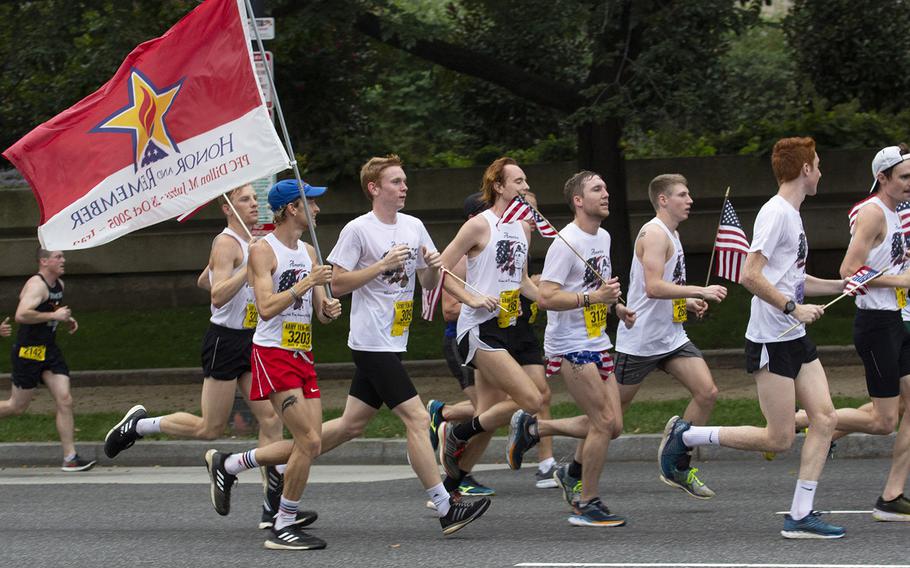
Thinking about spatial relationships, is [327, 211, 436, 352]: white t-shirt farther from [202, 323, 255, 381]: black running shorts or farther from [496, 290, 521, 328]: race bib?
[202, 323, 255, 381]: black running shorts

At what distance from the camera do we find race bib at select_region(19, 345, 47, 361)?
10.9m

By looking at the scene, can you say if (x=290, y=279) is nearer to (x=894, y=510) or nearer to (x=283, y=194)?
(x=283, y=194)

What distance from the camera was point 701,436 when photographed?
7754mm

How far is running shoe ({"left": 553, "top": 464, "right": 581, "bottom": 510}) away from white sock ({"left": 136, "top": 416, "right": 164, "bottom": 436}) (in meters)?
2.51

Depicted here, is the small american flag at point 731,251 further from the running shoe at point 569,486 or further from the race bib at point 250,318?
the race bib at point 250,318

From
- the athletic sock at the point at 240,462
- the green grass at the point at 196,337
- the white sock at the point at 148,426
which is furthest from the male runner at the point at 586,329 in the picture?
the green grass at the point at 196,337

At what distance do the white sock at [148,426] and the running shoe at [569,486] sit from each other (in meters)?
2.51

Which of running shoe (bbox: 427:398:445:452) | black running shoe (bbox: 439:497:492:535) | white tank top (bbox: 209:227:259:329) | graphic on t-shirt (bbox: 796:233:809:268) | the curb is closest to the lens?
graphic on t-shirt (bbox: 796:233:809:268)

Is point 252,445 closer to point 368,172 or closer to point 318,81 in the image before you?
point 368,172

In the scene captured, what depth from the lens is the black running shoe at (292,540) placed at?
24.2 feet

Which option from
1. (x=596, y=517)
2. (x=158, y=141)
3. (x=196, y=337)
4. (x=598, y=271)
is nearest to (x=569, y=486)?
(x=596, y=517)

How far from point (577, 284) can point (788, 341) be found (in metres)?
1.51

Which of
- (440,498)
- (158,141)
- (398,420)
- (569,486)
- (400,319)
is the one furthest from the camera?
(398,420)

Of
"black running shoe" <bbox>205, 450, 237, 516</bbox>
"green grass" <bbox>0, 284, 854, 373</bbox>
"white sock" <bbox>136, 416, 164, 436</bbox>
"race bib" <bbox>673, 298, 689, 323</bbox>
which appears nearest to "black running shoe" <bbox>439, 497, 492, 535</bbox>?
"black running shoe" <bbox>205, 450, 237, 516</bbox>
